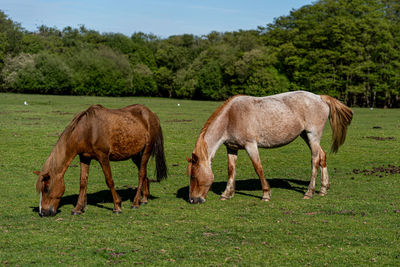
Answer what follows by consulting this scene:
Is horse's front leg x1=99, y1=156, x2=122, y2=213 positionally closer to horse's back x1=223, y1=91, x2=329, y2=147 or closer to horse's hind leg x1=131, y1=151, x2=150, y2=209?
horse's hind leg x1=131, y1=151, x2=150, y2=209

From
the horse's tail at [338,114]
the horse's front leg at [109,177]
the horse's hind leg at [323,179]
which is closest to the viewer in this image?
the horse's front leg at [109,177]

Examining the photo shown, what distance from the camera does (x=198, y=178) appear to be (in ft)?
32.1

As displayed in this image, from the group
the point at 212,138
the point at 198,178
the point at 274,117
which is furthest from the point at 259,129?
the point at 198,178

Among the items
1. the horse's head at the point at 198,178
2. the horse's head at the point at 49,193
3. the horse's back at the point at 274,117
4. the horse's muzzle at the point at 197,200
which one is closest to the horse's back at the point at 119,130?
the horse's head at the point at 49,193

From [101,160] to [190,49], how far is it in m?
94.3

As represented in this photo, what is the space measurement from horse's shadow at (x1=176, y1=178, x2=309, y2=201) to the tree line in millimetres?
52852

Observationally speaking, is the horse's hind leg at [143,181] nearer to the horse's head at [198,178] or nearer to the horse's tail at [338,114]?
the horse's head at [198,178]

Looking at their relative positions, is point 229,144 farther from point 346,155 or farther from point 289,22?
point 289,22

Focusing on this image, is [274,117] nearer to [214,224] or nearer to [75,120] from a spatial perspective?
[214,224]

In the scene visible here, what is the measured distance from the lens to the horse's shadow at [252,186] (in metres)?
11.5

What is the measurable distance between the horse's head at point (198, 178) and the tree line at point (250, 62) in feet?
186

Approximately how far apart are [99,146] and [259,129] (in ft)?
12.9

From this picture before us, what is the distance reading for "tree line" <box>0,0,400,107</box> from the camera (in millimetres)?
62750

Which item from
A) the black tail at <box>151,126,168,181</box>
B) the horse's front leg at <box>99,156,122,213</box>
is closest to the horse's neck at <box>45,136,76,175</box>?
the horse's front leg at <box>99,156,122,213</box>
